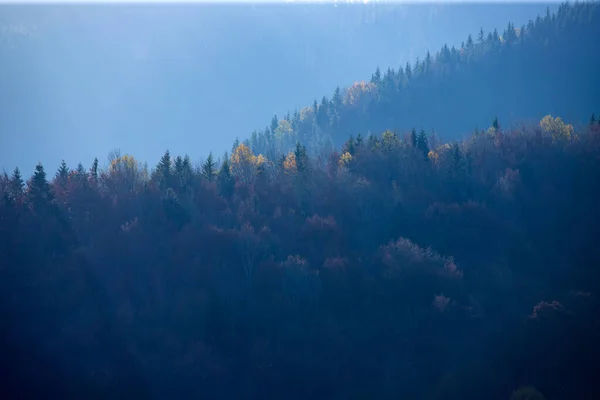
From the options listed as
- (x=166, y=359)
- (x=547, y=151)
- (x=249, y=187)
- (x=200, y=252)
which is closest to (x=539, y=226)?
(x=547, y=151)

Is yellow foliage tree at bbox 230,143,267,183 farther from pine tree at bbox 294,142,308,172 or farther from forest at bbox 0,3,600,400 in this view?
pine tree at bbox 294,142,308,172

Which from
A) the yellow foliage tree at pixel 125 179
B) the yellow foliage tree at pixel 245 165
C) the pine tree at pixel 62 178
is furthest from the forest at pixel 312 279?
the yellow foliage tree at pixel 245 165

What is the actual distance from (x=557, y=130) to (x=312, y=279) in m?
50.9

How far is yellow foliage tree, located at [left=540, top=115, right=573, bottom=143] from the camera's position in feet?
238

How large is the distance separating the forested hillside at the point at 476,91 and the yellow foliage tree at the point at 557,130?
1653 inches

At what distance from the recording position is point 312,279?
4356 cm

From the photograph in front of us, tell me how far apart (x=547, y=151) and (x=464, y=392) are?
1690 inches

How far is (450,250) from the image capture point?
5062 centimetres

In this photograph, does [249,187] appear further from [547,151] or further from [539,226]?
[547,151]

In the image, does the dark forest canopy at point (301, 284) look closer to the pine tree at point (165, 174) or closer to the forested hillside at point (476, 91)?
the pine tree at point (165, 174)

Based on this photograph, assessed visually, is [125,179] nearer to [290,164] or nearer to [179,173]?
[179,173]

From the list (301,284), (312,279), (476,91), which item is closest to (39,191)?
(301,284)

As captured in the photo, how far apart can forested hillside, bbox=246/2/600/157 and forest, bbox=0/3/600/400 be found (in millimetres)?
64972

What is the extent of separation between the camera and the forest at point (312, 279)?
34.8 m
